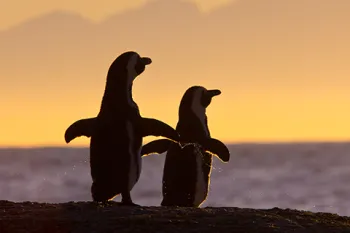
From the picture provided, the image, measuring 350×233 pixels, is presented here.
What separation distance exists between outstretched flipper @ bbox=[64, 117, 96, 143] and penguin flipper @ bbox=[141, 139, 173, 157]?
4.31ft

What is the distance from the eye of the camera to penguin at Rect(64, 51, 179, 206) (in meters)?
10.2

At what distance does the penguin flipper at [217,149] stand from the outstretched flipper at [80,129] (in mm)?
1944

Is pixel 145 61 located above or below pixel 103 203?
above

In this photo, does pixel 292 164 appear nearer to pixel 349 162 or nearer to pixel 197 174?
pixel 349 162

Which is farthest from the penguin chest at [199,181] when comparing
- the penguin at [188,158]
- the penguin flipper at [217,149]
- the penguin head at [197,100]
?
the penguin head at [197,100]

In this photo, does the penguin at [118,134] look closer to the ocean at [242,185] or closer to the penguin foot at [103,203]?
the penguin foot at [103,203]

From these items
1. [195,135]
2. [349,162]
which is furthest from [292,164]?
[195,135]

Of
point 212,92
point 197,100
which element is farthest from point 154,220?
point 212,92

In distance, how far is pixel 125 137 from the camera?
10.2 metres

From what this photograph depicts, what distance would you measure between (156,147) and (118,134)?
158cm

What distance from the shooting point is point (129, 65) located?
10.4 m

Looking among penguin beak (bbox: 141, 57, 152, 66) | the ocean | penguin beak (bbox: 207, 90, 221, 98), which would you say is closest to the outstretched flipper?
penguin beak (bbox: 141, 57, 152, 66)

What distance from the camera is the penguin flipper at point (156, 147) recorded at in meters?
11.6

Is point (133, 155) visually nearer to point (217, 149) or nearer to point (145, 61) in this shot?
point (145, 61)
